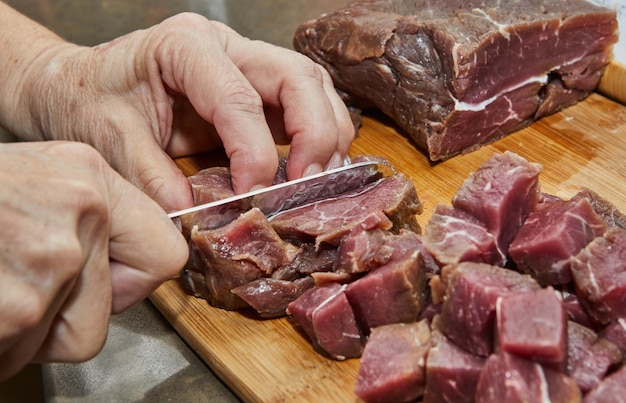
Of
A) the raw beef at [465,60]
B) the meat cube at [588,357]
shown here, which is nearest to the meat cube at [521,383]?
the meat cube at [588,357]

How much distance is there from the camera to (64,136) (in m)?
4.09

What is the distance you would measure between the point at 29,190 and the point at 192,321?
1419mm

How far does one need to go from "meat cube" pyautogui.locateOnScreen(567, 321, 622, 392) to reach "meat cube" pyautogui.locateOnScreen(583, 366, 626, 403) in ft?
0.17

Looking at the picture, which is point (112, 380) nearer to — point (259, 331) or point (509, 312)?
point (259, 331)

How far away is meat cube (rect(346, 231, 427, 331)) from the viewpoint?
3002mm

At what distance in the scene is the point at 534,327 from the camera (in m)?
2.49

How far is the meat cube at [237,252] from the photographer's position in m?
3.34

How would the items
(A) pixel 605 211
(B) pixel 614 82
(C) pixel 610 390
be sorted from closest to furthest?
(C) pixel 610 390 < (A) pixel 605 211 < (B) pixel 614 82

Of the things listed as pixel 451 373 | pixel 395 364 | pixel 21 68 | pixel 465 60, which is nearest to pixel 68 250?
pixel 395 364

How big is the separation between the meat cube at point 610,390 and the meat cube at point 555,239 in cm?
55

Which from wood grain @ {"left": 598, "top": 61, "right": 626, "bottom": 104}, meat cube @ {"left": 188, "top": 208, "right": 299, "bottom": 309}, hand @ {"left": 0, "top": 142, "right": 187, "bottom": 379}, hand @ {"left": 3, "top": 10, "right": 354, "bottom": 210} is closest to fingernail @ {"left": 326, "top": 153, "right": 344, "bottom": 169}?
hand @ {"left": 3, "top": 10, "right": 354, "bottom": 210}

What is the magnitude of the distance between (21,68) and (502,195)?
295 cm

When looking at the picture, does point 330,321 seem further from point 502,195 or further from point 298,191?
point 502,195

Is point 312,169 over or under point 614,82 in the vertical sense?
over
